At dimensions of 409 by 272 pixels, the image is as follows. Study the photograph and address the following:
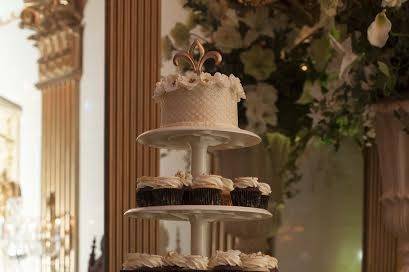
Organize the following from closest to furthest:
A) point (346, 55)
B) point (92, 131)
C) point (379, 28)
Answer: point (379, 28), point (346, 55), point (92, 131)

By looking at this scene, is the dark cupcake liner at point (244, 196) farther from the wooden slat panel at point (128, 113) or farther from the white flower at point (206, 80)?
the wooden slat panel at point (128, 113)

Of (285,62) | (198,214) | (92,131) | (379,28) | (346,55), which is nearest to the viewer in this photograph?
(379,28)

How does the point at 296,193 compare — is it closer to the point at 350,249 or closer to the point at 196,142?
the point at 350,249

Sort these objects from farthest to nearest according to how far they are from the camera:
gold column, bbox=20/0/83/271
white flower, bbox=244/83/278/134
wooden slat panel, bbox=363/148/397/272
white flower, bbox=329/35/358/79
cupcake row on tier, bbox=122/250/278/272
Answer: wooden slat panel, bbox=363/148/397/272
white flower, bbox=244/83/278/134
gold column, bbox=20/0/83/271
white flower, bbox=329/35/358/79
cupcake row on tier, bbox=122/250/278/272

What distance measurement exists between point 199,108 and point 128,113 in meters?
0.78

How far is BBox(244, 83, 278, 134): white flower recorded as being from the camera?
336 centimetres

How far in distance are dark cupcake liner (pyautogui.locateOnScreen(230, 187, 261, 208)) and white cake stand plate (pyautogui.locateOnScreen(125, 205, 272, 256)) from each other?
0.08ft

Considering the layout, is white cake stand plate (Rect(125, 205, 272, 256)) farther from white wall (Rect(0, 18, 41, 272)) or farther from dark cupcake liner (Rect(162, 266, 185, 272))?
white wall (Rect(0, 18, 41, 272))

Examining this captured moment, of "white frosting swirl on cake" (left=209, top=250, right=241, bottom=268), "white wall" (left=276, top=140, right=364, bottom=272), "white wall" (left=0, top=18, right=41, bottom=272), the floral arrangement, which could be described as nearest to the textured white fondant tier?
"white frosting swirl on cake" (left=209, top=250, right=241, bottom=268)

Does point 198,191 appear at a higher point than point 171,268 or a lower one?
higher

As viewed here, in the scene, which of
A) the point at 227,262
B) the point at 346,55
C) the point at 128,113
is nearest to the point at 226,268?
the point at 227,262

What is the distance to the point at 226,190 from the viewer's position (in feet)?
7.39

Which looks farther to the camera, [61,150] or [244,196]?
[61,150]

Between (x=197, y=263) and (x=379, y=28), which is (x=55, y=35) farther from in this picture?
(x=379, y=28)
